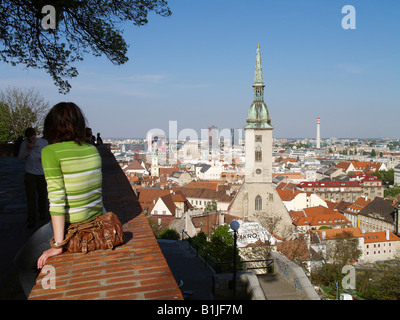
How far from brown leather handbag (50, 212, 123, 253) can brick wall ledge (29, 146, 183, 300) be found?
0.23ft

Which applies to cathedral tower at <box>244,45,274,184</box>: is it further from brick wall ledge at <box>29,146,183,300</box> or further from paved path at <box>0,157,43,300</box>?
brick wall ledge at <box>29,146,183,300</box>

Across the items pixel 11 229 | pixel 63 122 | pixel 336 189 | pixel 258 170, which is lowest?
pixel 336 189

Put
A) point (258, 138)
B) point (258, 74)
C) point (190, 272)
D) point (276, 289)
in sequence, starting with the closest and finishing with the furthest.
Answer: point (276, 289) → point (190, 272) → point (258, 138) → point (258, 74)

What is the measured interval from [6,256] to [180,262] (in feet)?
21.8

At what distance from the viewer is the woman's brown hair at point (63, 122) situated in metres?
2.73

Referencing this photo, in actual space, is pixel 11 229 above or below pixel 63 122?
below

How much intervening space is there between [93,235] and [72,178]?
593 mm

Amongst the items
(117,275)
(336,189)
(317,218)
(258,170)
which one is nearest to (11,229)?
(117,275)

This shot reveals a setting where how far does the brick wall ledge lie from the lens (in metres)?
2.50

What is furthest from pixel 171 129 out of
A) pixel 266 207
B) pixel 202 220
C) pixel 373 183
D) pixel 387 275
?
pixel 373 183

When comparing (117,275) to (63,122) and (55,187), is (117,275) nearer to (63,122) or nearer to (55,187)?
Answer: (55,187)

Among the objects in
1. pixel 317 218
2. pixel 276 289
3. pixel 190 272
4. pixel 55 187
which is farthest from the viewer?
pixel 317 218

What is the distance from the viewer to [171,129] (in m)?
45.0

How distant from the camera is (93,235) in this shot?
3014mm
